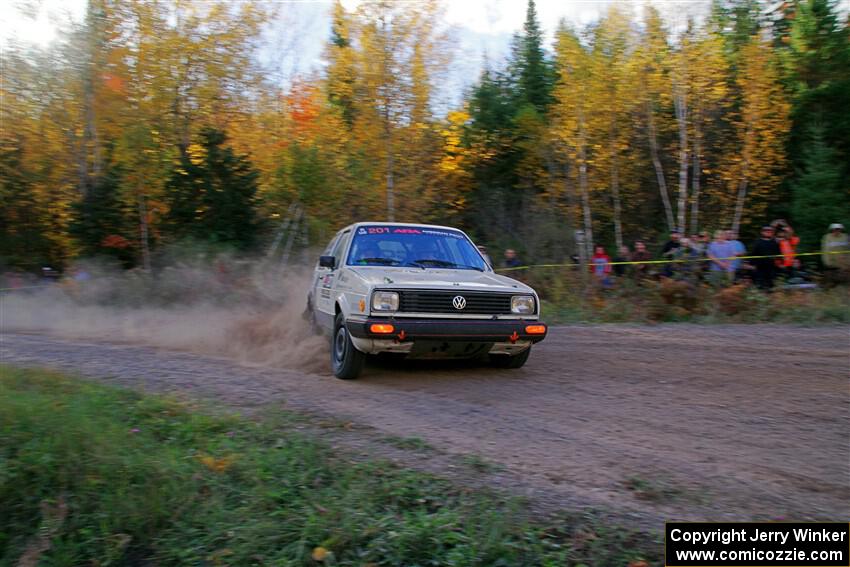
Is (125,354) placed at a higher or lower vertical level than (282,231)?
lower

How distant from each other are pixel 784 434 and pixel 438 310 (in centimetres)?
308

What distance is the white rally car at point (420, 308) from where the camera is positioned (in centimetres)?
646

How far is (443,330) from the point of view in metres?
6.45

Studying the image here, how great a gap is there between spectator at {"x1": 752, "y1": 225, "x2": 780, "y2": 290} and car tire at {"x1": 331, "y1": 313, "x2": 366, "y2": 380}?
8.62 meters

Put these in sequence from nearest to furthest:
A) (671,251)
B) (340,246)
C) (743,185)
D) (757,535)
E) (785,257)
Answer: (757,535), (340,246), (785,257), (671,251), (743,185)

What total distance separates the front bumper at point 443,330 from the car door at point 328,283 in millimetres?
1205

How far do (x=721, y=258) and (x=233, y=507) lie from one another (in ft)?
36.9

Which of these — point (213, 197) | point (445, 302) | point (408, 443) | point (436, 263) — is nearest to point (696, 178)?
point (213, 197)

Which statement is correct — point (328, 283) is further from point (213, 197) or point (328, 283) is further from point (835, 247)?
point (213, 197)

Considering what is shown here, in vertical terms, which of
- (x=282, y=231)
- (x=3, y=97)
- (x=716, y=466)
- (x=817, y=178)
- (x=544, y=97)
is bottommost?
(x=716, y=466)

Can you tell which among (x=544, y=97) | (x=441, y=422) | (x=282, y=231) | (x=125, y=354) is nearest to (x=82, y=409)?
(x=441, y=422)

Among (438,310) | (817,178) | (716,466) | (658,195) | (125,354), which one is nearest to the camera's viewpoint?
(716,466)

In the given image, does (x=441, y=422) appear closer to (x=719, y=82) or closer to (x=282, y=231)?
(x=282, y=231)

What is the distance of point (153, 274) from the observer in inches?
693
